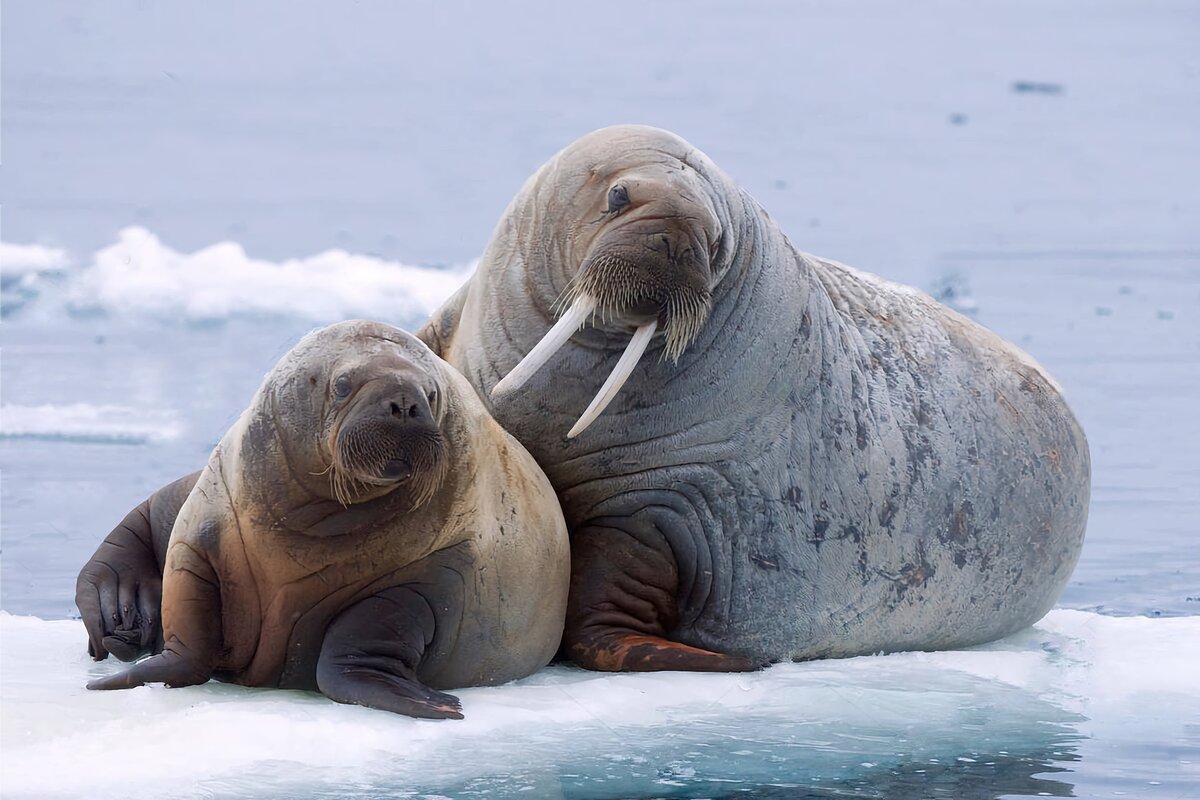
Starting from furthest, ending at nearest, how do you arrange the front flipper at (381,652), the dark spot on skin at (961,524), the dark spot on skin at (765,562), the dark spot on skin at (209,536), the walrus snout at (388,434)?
the dark spot on skin at (961,524) → the dark spot on skin at (765,562) → the dark spot on skin at (209,536) → the front flipper at (381,652) → the walrus snout at (388,434)

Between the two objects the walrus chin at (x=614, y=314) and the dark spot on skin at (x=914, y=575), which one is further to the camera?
the dark spot on skin at (x=914, y=575)

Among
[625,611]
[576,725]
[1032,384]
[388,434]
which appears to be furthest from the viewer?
[1032,384]

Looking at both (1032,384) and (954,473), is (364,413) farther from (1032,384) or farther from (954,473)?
(1032,384)

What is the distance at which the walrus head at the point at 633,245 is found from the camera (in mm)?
5836

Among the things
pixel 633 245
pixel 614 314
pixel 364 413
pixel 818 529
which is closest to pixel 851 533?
pixel 818 529

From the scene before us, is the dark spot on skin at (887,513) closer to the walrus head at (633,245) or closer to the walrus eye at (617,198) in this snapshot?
the walrus head at (633,245)

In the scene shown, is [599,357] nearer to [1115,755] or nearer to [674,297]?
[674,297]

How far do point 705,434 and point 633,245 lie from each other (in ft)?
2.78

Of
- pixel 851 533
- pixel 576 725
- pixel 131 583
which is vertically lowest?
pixel 576 725

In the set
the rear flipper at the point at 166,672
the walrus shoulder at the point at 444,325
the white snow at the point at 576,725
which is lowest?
the white snow at the point at 576,725

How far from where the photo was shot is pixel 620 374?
19.3 ft

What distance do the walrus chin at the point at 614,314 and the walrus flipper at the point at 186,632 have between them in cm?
115

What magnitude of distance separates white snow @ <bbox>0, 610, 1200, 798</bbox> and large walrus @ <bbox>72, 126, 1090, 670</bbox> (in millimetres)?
219

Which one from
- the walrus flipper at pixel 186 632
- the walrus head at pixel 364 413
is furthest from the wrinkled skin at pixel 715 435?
the walrus flipper at pixel 186 632
